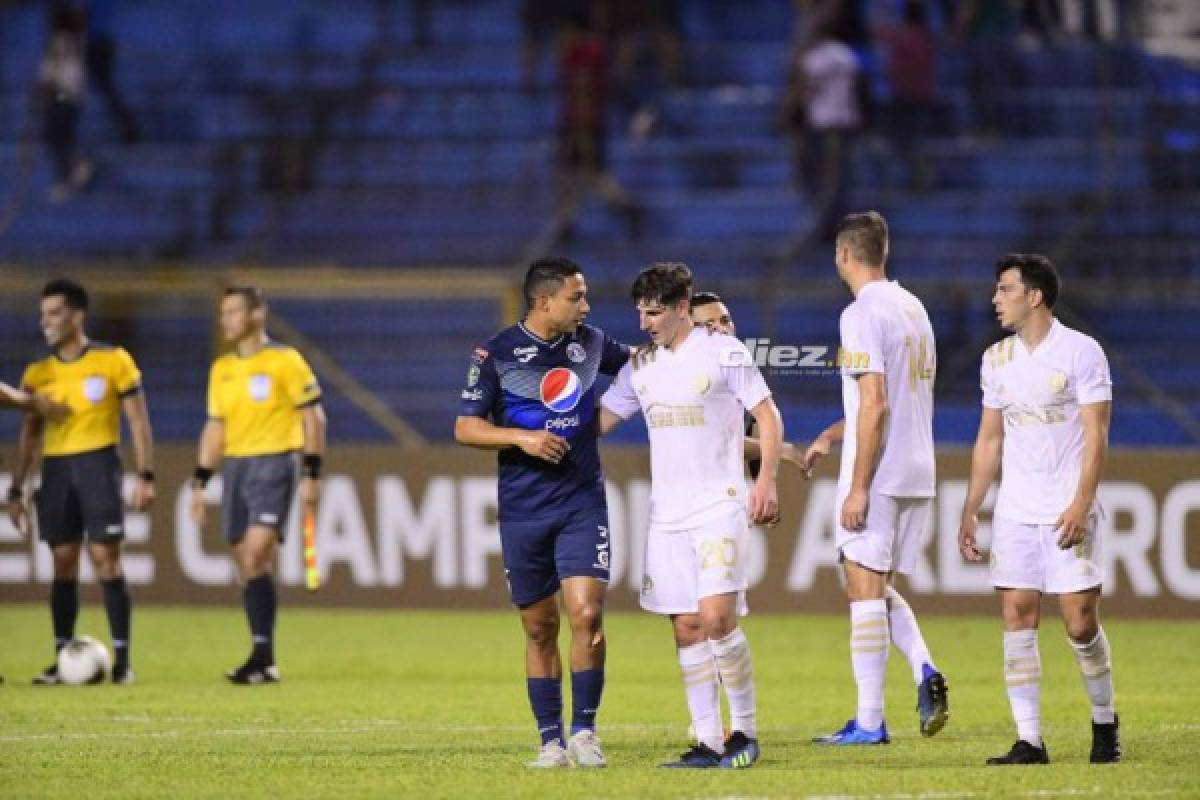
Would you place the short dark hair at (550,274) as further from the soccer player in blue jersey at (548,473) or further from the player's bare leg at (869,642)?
the player's bare leg at (869,642)

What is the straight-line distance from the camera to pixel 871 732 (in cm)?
1089

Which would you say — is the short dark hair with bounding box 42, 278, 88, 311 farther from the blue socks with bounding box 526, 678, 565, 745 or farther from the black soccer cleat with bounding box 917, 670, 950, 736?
the black soccer cleat with bounding box 917, 670, 950, 736

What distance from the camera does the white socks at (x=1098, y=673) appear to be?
1003 centimetres

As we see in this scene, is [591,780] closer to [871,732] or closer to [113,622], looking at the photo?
[871,732]

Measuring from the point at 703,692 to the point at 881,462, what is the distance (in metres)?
1.45

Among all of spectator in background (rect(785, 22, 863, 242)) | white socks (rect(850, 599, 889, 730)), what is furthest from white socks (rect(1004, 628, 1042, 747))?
spectator in background (rect(785, 22, 863, 242))

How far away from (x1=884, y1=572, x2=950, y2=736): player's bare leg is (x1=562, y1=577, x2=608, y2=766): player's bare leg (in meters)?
1.59

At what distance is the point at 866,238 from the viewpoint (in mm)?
10766

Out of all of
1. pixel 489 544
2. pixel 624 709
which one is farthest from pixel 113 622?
pixel 489 544

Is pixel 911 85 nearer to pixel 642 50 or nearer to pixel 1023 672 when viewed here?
pixel 642 50

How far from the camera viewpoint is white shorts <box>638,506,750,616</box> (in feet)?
32.7

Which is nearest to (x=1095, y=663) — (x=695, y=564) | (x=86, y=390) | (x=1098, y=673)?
(x=1098, y=673)

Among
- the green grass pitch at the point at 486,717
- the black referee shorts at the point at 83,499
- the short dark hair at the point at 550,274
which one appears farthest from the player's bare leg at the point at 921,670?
the black referee shorts at the point at 83,499

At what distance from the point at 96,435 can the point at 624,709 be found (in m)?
4.07
